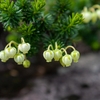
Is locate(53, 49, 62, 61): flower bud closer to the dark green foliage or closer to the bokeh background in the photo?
the dark green foliage

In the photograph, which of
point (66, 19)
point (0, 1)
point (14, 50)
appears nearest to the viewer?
point (14, 50)

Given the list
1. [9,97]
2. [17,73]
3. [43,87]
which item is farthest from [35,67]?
[9,97]

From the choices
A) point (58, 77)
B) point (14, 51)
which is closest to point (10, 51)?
point (14, 51)

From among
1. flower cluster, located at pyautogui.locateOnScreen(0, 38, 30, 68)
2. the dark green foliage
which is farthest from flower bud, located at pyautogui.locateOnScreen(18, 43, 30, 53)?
the dark green foliage

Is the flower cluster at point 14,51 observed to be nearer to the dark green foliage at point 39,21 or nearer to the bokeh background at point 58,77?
the dark green foliage at point 39,21

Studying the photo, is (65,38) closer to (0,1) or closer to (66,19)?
(66,19)
